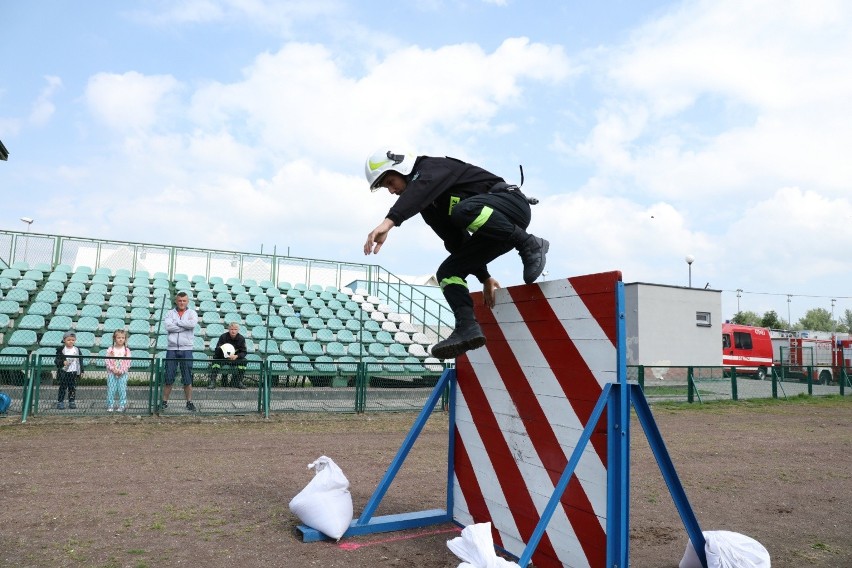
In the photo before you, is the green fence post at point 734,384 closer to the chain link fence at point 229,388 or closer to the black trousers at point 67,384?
the chain link fence at point 229,388

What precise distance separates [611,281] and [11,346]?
41.9 ft

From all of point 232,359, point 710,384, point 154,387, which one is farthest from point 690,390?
point 154,387

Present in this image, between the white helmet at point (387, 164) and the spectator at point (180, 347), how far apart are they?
802 cm

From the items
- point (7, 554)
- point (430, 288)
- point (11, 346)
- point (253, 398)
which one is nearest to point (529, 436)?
point (7, 554)

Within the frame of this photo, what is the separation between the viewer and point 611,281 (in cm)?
334

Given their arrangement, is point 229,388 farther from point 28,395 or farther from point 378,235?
point 378,235

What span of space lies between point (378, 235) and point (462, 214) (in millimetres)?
547

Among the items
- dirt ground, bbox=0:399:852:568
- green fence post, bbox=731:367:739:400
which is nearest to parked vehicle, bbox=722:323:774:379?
green fence post, bbox=731:367:739:400

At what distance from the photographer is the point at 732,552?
361 centimetres

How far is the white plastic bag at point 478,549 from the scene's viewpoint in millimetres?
2975

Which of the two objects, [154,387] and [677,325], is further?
[677,325]

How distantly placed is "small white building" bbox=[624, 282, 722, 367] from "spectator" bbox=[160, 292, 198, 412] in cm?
2369

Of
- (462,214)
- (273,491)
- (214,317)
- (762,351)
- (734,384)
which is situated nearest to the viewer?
(462,214)

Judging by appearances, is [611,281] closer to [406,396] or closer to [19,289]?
[406,396]
